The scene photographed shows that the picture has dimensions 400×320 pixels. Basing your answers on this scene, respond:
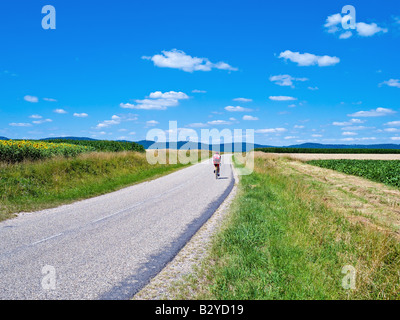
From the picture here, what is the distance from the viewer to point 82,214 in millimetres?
9453

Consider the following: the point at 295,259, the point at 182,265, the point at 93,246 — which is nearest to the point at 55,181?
the point at 93,246

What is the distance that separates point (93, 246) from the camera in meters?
6.36

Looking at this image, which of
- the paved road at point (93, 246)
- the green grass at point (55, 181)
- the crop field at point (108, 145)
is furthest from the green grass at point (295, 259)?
the crop field at point (108, 145)

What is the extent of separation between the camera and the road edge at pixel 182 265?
4328 mm

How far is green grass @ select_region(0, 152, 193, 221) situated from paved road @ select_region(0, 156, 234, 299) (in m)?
1.38

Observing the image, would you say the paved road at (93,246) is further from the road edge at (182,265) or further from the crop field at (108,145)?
the crop field at (108,145)

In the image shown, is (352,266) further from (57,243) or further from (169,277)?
(57,243)

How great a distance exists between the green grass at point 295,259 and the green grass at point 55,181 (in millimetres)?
7874

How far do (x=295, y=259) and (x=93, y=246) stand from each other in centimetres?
453

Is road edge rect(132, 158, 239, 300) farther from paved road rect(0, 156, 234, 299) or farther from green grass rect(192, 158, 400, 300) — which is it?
green grass rect(192, 158, 400, 300)

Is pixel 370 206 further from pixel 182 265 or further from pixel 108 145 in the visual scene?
pixel 108 145

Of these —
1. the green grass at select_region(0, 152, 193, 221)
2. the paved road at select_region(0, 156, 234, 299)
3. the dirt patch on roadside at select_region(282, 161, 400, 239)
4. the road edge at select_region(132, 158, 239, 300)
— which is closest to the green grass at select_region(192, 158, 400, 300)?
the road edge at select_region(132, 158, 239, 300)
